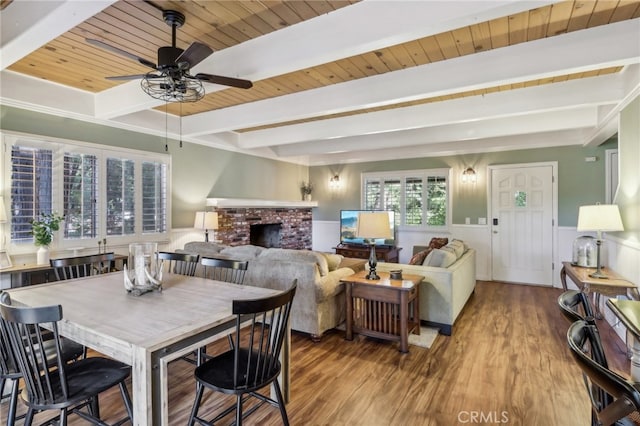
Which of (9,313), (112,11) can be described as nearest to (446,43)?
(112,11)

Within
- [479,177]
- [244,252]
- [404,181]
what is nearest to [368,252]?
[404,181]

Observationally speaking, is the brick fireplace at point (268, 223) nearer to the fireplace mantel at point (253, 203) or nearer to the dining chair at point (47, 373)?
the fireplace mantel at point (253, 203)

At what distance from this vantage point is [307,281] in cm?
316

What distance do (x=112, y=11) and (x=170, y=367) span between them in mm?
2758

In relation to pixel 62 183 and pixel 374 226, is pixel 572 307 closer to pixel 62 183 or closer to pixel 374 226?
pixel 374 226

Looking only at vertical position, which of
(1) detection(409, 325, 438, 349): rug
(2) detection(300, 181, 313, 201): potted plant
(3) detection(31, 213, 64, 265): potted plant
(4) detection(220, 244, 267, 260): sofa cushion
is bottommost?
(1) detection(409, 325, 438, 349): rug

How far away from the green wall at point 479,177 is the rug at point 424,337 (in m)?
3.46

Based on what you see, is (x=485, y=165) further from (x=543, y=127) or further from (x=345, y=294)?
Result: (x=345, y=294)

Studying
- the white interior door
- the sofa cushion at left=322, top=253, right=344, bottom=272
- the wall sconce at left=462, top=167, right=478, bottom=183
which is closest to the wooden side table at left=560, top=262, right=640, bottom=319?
the white interior door

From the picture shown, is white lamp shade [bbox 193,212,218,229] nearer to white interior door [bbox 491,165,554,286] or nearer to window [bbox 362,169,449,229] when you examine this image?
window [bbox 362,169,449,229]

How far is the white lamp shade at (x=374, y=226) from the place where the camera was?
3183mm

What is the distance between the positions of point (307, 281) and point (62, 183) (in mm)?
3154

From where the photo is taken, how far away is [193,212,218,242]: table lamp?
198 inches

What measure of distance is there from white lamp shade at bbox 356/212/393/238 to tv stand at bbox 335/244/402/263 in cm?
318
